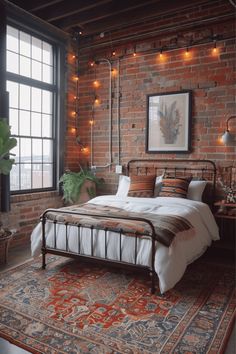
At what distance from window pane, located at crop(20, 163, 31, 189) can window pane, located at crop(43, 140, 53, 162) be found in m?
0.42

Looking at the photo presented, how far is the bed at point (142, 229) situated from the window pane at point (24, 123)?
62.9 inches

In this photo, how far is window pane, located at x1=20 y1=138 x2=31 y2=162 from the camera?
183 inches

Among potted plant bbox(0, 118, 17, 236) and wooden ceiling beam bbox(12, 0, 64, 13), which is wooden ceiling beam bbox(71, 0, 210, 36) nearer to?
wooden ceiling beam bbox(12, 0, 64, 13)

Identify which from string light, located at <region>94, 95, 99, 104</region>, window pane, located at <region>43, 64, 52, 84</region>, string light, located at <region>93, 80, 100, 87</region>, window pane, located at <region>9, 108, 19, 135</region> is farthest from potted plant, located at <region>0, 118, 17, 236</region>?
string light, located at <region>93, 80, 100, 87</region>

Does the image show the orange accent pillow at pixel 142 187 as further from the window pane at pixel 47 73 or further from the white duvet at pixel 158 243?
the window pane at pixel 47 73

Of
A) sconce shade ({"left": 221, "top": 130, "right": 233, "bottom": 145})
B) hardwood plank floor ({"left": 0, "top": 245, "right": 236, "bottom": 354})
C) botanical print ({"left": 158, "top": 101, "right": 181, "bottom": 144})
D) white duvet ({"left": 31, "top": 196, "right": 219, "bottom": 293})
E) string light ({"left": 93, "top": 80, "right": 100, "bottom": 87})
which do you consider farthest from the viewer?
string light ({"left": 93, "top": 80, "right": 100, "bottom": 87})

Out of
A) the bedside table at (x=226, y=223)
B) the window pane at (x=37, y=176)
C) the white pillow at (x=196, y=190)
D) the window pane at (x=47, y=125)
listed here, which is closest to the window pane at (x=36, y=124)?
the window pane at (x=47, y=125)

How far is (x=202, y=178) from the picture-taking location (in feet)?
14.9

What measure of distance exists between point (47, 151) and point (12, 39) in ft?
5.82

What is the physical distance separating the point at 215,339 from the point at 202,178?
2.68m

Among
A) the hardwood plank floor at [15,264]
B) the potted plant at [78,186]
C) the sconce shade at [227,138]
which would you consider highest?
the sconce shade at [227,138]

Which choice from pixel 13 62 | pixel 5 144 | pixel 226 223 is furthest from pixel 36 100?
pixel 226 223

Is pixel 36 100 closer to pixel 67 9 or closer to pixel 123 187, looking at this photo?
pixel 67 9

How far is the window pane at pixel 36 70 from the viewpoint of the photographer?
479 centimetres
